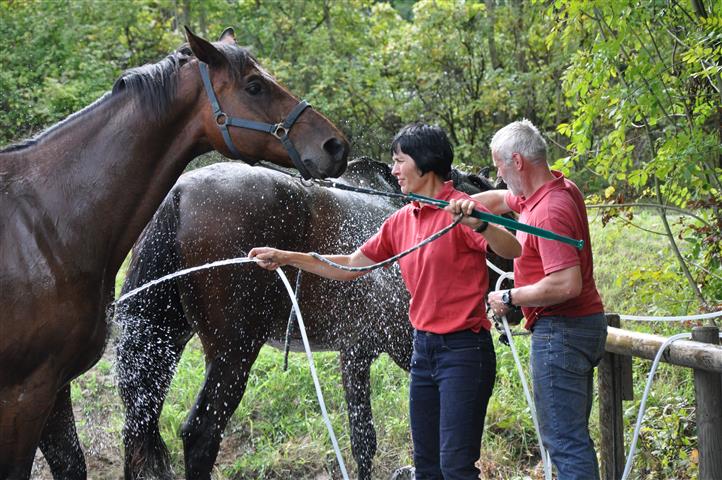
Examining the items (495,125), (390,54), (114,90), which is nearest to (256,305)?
(114,90)

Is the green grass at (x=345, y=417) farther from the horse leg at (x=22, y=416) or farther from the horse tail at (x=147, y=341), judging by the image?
the horse leg at (x=22, y=416)

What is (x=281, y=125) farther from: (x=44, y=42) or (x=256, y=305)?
(x=44, y=42)

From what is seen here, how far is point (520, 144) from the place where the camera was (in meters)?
3.02

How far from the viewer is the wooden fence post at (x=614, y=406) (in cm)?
429

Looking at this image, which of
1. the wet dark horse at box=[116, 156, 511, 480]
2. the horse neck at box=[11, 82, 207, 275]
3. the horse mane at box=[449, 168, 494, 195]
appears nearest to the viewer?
the horse neck at box=[11, 82, 207, 275]

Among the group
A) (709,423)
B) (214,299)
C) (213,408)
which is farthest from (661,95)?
(213,408)

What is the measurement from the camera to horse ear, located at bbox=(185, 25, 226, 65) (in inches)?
130

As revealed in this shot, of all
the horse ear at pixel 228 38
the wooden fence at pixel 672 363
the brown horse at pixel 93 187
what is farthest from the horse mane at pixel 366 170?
the brown horse at pixel 93 187

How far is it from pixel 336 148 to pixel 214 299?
1626 mm

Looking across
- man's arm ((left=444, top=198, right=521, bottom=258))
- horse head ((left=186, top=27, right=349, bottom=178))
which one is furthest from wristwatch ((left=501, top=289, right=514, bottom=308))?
horse head ((left=186, top=27, right=349, bottom=178))

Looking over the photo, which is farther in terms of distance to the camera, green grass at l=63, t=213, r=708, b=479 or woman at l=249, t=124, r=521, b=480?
green grass at l=63, t=213, r=708, b=479

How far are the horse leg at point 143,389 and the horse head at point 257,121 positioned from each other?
1.85 meters

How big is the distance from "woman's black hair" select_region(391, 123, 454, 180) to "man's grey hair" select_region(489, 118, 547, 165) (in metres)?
0.20

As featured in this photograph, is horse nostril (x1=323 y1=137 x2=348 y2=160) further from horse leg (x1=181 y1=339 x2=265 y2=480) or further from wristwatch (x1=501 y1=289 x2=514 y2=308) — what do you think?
horse leg (x1=181 y1=339 x2=265 y2=480)
